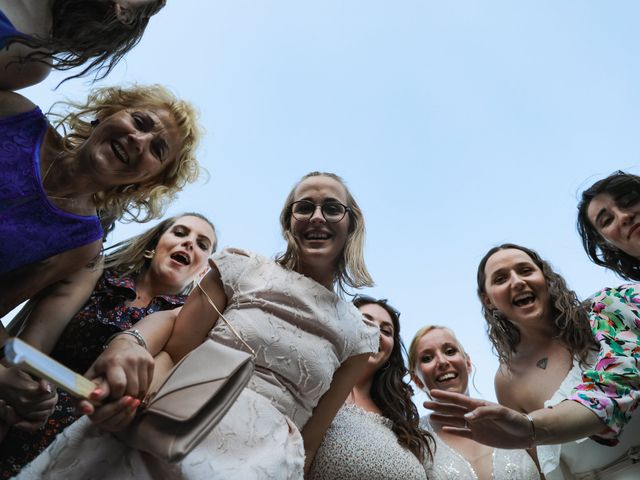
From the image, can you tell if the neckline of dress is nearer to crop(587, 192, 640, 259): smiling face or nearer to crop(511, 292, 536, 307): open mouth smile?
crop(511, 292, 536, 307): open mouth smile

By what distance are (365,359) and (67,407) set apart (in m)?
1.37

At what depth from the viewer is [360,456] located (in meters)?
2.90

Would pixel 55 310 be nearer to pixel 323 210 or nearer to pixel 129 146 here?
pixel 129 146

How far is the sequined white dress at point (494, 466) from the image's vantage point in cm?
324

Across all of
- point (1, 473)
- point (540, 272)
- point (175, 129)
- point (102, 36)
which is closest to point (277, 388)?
point (1, 473)

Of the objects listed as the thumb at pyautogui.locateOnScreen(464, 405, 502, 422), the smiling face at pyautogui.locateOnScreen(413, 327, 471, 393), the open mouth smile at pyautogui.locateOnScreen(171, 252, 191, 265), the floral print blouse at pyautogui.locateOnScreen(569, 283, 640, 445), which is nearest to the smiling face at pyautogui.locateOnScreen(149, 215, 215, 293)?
the open mouth smile at pyautogui.locateOnScreen(171, 252, 191, 265)

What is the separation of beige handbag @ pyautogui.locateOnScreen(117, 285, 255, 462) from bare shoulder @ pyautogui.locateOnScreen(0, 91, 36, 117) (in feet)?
3.94

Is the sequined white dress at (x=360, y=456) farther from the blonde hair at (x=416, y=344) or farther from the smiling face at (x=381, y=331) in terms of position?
the blonde hair at (x=416, y=344)

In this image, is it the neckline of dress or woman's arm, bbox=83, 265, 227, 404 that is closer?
woman's arm, bbox=83, 265, 227, 404

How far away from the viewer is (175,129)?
2.72 meters

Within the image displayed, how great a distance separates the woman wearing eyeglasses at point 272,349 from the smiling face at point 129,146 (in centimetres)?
56

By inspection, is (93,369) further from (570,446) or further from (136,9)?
(570,446)

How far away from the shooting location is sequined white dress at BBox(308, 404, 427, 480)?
9.30ft

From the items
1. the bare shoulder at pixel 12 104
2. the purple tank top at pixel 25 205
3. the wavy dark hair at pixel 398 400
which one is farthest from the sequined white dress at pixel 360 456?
the bare shoulder at pixel 12 104
